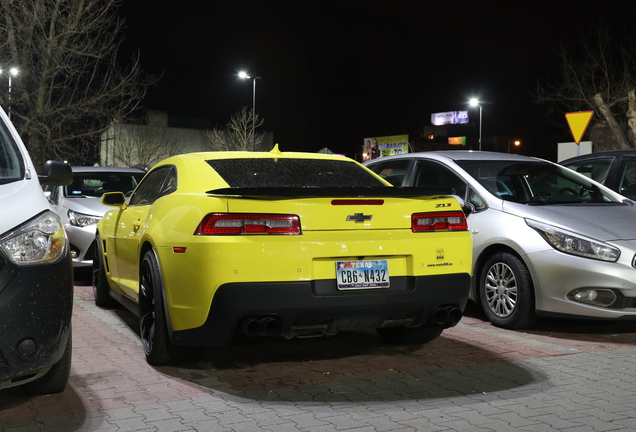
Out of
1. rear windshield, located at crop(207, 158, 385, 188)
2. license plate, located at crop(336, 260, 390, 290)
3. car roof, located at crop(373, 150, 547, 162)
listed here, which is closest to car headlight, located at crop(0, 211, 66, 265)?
rear windshield, located at crop(207, 158, 385, 188)

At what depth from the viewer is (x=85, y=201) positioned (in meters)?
9.98

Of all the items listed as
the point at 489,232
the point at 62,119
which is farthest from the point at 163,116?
the point at 489,232

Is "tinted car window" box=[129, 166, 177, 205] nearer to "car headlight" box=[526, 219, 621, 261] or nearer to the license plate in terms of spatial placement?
the license plate

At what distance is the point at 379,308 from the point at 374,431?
1.00 meters

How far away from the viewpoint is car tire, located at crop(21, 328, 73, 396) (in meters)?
4.37

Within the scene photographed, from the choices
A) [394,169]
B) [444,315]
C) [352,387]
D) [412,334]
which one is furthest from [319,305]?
[394,169]

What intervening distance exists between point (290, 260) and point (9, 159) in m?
1.82

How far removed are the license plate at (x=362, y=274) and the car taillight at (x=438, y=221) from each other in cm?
38

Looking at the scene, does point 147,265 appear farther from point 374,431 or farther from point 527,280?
point 527,280

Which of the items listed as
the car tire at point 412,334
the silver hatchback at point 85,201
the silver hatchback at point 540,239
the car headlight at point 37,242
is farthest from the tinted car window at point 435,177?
the car headlight at point 37,242

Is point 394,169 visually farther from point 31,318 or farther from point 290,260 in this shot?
point 31,318

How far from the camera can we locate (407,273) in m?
4.84

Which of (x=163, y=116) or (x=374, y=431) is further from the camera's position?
(x=163, y=116)

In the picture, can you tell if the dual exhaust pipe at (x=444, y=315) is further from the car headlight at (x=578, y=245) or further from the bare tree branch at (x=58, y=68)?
the bare tree branch at (x=58, y=68)
